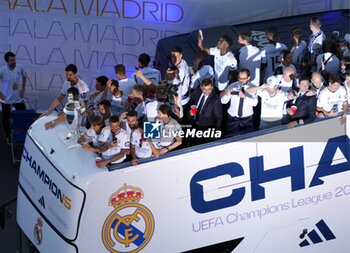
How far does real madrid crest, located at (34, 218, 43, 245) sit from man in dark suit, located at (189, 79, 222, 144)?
1.91 metres

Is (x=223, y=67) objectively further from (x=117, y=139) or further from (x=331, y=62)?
(x=117, y=139)

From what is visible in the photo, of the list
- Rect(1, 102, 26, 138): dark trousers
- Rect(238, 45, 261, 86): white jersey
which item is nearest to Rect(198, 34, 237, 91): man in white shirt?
Rect(238, 45, 261, 86): white jersey

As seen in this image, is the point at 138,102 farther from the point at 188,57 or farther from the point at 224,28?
the point at 224,28

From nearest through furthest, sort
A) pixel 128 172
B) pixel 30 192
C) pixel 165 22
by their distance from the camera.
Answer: pixel 128 172, pixel 30 192, pixel 165 22

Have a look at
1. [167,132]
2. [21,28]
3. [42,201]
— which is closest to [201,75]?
[167,132]

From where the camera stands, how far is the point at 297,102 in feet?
30.3

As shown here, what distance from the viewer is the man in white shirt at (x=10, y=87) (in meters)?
14.2

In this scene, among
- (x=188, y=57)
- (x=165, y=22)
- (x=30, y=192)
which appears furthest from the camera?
(x=165, y=22)

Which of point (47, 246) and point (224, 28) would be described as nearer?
point (47, 246)

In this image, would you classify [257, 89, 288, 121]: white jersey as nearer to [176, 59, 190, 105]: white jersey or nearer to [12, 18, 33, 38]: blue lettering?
[176, 59, 190, 105]: white jersey

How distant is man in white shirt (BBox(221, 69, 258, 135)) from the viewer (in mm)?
9391

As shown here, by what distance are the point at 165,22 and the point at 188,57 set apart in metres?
2.30

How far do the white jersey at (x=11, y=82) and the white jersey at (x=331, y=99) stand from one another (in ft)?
20.8

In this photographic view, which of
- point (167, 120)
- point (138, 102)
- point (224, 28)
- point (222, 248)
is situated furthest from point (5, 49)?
point (222, 248)
